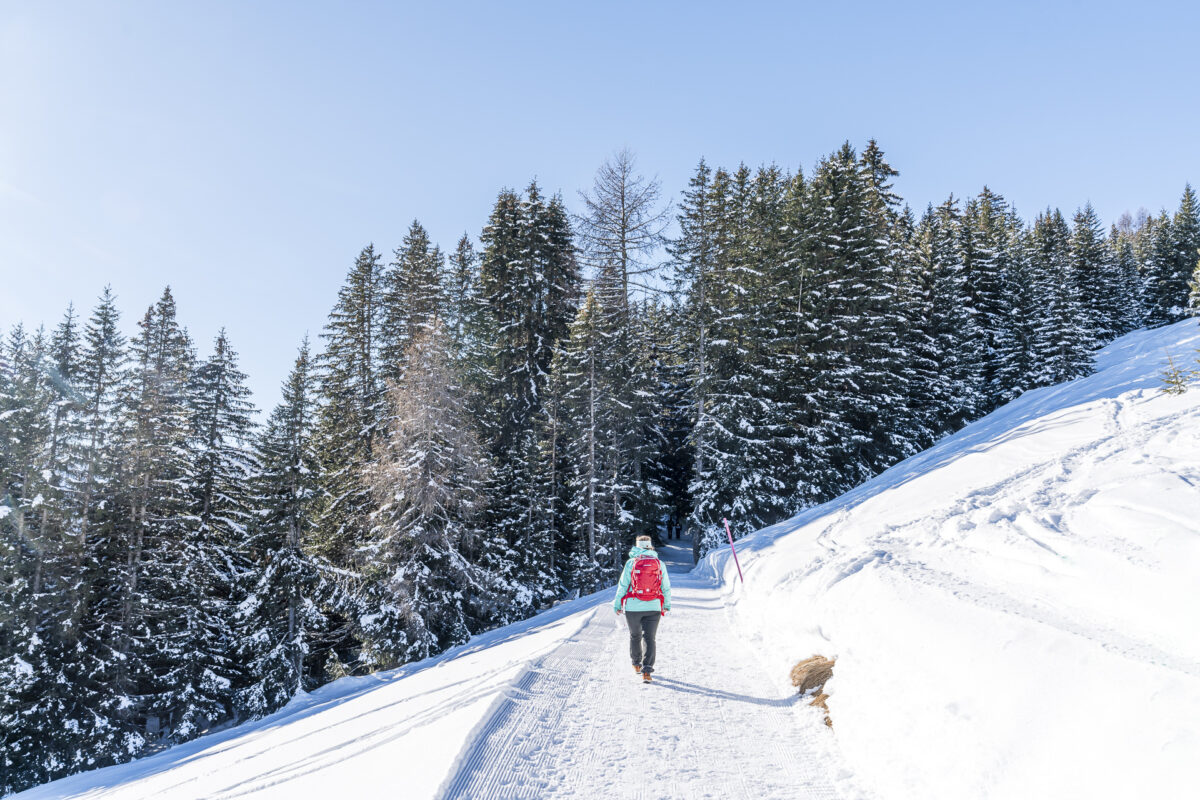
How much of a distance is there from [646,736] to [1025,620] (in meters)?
3.57

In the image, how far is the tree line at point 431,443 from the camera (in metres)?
19.5

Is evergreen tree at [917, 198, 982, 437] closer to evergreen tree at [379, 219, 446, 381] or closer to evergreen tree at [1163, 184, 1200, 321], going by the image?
evergreen tree at [379, 219, 446, 381]

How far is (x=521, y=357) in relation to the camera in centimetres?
2747

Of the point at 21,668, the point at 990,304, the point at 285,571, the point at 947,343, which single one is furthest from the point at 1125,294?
the point at 21,668

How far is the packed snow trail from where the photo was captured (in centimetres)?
450

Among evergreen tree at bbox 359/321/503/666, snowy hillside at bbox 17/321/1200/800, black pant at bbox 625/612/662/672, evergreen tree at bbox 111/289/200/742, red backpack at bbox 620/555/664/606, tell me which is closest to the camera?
snowy hillside at bbox 17/321/1200/800

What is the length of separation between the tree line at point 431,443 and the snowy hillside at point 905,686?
37.7 ft

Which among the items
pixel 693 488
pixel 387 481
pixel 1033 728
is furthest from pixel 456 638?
pixel 1033 728

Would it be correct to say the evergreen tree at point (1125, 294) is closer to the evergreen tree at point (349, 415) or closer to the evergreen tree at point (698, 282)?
the evergreen tree at point (698, 282)

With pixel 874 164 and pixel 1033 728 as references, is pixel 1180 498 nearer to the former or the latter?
pixel 1033 728

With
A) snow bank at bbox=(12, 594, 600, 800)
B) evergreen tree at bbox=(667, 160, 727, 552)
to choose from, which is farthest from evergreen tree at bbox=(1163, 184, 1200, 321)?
snow bank at bbox=(12, 594, 600, 800)

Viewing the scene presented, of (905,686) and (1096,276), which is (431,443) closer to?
(905,686)

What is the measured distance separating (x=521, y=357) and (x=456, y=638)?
501 inches

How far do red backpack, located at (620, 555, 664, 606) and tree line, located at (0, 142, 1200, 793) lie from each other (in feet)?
42.8
